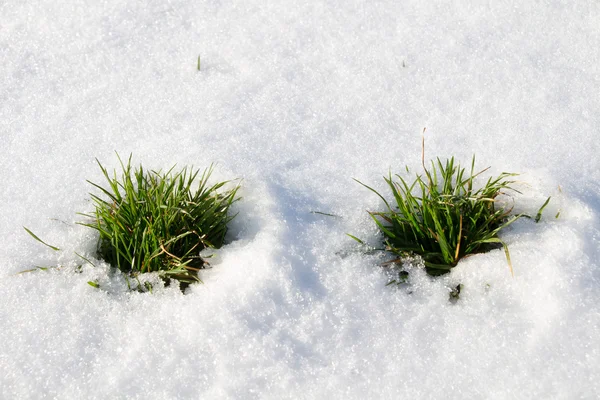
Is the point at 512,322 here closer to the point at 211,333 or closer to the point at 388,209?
the point at 388,209

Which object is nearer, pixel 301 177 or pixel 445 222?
pixel 445 222

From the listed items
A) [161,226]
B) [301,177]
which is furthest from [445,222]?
[161,226]

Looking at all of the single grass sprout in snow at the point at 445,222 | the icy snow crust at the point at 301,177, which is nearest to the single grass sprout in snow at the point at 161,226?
the icy snow crust at the point at 301,177

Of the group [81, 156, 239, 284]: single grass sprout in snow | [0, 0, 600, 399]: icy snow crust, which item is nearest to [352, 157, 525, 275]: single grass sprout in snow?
[0, 0, 600, 399]: icy snow crust

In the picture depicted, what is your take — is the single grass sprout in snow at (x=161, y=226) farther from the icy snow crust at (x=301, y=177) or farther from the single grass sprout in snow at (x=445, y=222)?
the single grass sprout in snow at (x=445, y=222)

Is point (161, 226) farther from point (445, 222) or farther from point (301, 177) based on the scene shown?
point (445, 222)
